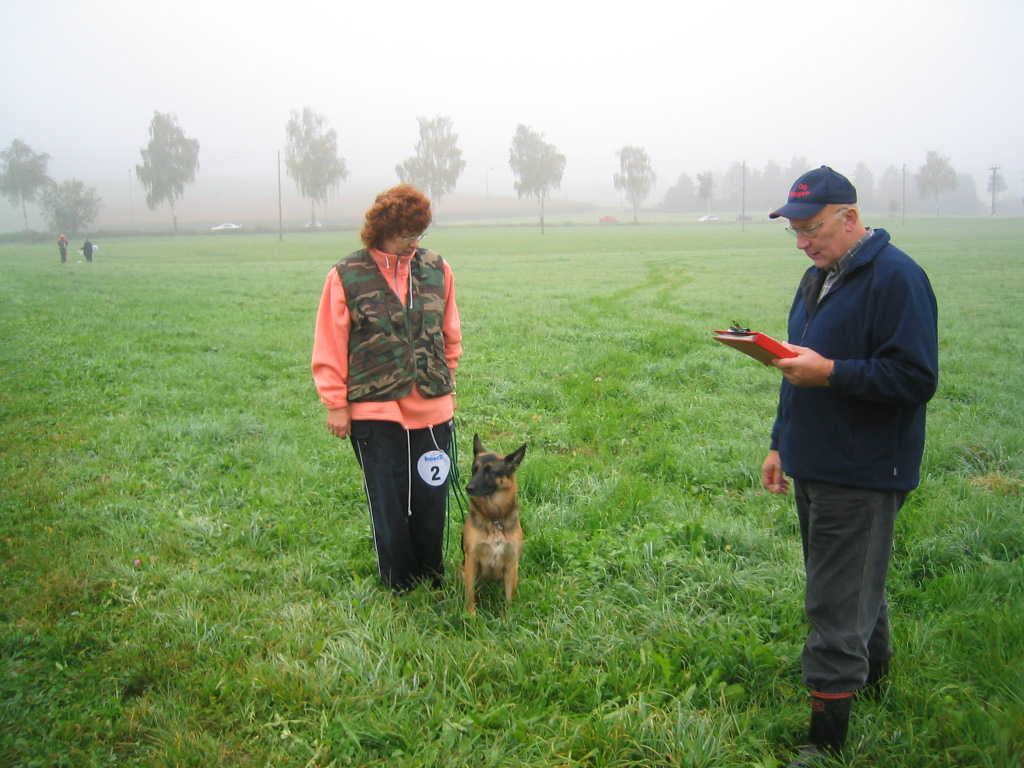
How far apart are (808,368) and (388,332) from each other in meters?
2.30

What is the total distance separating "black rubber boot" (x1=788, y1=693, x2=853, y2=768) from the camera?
9.16ft

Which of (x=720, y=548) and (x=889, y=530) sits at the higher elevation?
(x=889, y=530)

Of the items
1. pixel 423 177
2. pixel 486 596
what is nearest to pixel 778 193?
pixel 423 177

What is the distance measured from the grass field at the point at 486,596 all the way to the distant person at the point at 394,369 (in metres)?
0.56

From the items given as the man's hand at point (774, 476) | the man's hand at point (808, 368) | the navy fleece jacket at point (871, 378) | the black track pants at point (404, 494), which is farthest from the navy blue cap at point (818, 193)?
the black track pants at point (404, 494)

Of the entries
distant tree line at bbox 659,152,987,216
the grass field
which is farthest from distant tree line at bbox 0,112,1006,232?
the grass field

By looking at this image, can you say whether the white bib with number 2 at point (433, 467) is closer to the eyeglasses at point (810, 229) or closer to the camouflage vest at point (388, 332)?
the camouflage vest at point (388, 332)

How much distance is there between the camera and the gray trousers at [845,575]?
8.80 ft

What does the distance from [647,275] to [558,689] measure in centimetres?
2677

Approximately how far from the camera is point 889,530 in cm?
275

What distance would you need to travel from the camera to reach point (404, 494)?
168 inches

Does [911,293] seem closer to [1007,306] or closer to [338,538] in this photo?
[338,538]

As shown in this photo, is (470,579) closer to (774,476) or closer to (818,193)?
(774,476)

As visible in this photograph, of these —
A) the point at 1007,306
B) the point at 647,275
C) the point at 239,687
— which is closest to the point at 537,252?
the point at 647,275
